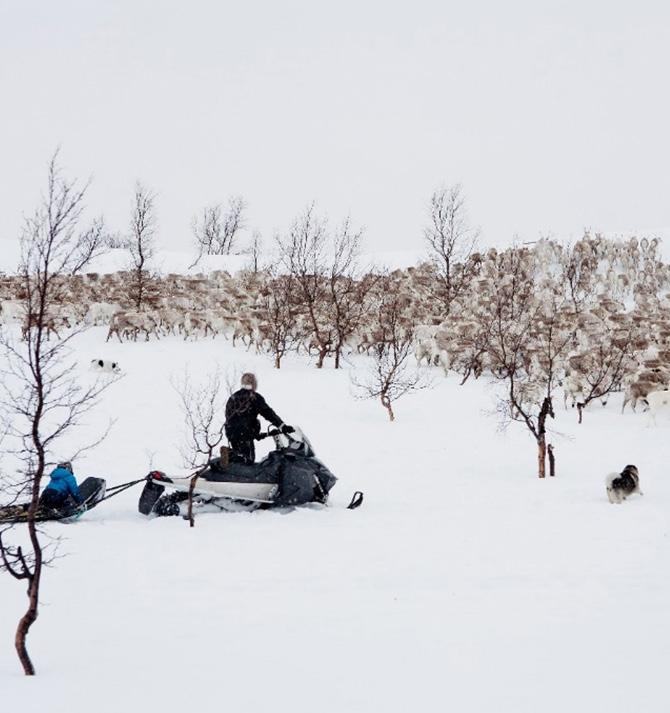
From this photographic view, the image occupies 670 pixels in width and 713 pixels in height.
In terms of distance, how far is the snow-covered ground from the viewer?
3580 mm

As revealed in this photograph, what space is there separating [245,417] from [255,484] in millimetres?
868

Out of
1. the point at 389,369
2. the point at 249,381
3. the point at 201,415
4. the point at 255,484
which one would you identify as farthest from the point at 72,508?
the point at 389,369

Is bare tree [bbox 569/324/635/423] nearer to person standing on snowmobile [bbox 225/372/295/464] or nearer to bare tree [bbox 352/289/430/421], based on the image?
bare tree [bbox 352/289/430/421]

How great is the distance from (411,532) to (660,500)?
3.54 m

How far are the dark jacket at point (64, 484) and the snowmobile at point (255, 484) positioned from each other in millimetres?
748

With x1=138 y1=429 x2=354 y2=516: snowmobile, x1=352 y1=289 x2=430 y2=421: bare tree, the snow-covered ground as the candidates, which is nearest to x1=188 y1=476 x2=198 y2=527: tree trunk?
the snow-covered ground

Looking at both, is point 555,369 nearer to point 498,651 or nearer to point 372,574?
point 372,574

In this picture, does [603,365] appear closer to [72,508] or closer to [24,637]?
[72,508]

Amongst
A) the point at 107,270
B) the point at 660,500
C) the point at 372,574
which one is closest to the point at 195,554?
the point at 372,574

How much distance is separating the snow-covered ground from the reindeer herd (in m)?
4.54

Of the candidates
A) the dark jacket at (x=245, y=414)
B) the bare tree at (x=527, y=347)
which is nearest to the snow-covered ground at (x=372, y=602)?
the dark jacket at (x=245, y=414)

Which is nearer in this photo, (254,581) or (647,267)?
(254,581)

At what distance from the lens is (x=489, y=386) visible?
16.8 m

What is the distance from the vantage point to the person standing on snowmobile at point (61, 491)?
7.27m
